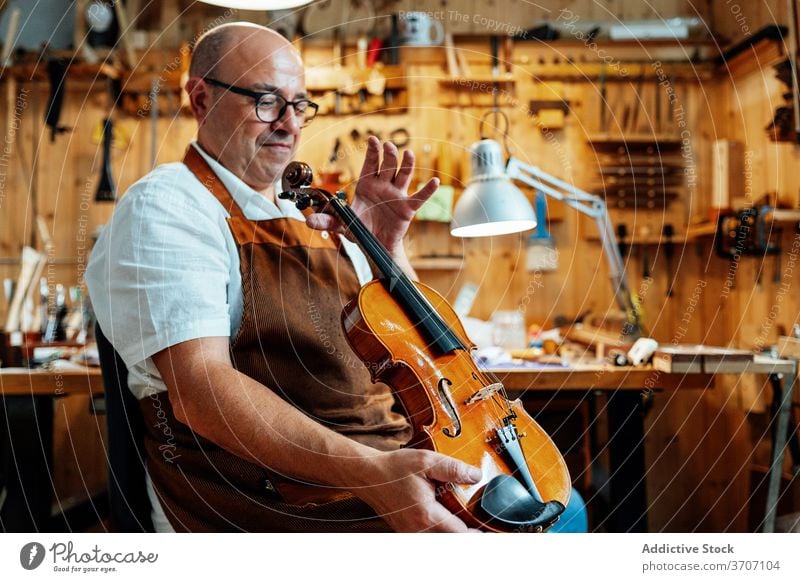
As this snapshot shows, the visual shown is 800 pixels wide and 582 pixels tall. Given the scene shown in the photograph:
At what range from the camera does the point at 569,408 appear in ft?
8.29

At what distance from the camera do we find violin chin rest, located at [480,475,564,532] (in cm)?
85

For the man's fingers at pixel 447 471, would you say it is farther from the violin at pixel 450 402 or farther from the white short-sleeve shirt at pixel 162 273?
the white short-sleeve shirt at pixel 162 273

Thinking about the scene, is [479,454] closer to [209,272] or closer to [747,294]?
[209,272]

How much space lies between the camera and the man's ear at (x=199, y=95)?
1.08m

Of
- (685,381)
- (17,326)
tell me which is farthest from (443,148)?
(17,326)

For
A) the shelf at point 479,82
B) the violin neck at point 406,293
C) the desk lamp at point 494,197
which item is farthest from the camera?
the shelf at point 479,82

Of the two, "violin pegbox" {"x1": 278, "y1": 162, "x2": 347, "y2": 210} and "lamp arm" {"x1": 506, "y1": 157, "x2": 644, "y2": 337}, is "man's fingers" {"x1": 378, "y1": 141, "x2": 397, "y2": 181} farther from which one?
"lamp arm" {"x1": 506, "y1": 157, "x2": 644, "y2": 337}

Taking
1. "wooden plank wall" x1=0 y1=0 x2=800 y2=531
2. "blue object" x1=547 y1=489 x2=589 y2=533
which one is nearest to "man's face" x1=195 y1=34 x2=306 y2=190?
"blue object" x1=547 y1=489 x2=589 y2=533

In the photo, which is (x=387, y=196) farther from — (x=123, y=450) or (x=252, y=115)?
(x=123, y=450)

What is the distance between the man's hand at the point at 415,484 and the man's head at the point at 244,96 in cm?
51

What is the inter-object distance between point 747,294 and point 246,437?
2048 mm

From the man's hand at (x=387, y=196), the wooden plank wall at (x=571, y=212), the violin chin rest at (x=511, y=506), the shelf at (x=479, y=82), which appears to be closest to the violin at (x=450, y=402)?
the violin chin rest at (x=511, y=506)

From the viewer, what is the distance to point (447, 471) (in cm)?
81

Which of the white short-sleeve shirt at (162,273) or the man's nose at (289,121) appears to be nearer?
the white short-sleeve shirt at (162,273)
